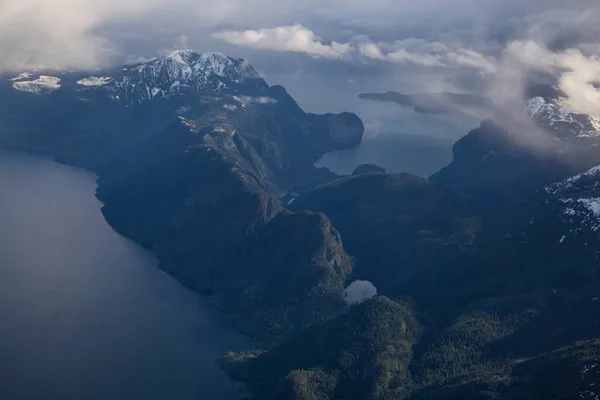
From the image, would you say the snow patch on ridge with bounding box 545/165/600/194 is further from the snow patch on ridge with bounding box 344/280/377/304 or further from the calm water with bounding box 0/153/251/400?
the calm water with bounding box 0/153/251/400

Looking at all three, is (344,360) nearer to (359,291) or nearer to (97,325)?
A: (359,291)

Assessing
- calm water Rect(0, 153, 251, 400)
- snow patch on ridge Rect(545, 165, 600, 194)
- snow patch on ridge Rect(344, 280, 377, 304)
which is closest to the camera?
calm water Rect(0, 153, 251, 400)

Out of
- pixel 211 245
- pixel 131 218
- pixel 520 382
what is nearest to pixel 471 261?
pixel 520 382

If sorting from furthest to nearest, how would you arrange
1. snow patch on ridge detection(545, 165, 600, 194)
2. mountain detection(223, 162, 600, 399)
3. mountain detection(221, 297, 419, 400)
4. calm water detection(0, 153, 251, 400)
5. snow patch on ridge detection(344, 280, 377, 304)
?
snow patch on ridge detection(545, 165, 600, 194)
snow patch on ridge detection(344, 280, 377, 304)
calm water detection(0, 153, 251, 400)
mountain detection(221, 297, 419, 400)
mountain detection(223, 162, 600, 399)

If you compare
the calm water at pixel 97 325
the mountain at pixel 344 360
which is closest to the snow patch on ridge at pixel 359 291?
the mountain at pixel 344 360

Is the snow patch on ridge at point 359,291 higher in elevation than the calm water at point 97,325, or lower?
higher

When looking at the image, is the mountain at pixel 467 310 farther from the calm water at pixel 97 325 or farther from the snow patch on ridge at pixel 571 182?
the calm water at pixel 97 325

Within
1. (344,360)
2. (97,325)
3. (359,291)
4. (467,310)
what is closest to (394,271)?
(359,291)

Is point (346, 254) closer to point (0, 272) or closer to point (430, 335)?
point (430, 335)

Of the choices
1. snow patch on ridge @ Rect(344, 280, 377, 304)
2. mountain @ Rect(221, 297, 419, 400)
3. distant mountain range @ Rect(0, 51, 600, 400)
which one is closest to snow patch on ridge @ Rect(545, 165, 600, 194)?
distant mountain range @ Rect(0, 51, 600, 400)
